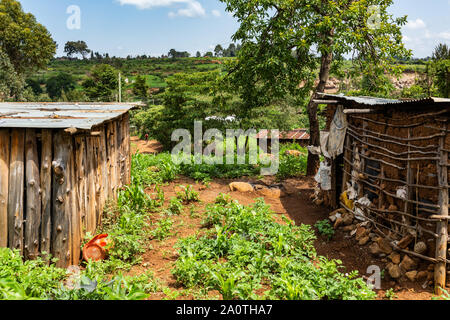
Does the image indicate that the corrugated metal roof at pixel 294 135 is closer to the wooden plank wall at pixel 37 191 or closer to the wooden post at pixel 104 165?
the wooden post at pixel 104 165

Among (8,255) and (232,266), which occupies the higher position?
(8,255)

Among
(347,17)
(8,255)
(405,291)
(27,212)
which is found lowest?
(405,291)

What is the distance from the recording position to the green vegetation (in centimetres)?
421

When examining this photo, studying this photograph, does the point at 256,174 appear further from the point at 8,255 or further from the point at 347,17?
the point at 8,255

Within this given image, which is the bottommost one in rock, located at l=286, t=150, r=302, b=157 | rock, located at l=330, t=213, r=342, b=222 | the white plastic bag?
rock, located at l=330, t=213, r=342, b=222

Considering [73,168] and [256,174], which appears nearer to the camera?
[73,168]

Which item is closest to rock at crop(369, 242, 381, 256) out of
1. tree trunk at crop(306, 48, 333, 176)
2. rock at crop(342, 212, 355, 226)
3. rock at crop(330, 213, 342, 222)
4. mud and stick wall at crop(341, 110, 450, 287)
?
mud and stick wall at crop(341, 110, 450, 287)

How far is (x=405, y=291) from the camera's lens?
470cm

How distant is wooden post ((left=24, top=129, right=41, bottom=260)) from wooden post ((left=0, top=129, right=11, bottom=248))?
0.27 meters

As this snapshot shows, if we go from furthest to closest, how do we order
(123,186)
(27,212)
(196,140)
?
(196,140) → (123,186) → (27,212)

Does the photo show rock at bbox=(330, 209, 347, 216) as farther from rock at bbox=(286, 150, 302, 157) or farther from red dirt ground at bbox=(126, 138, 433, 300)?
rock at bbox=(286, 150, 302, 157)

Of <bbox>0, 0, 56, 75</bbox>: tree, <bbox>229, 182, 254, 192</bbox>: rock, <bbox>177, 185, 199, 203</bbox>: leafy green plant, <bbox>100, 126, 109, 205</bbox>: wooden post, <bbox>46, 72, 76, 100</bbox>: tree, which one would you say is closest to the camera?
<bbox>100, 126, 109, 205</bbox>: wooden post

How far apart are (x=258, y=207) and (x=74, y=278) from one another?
3.74m
